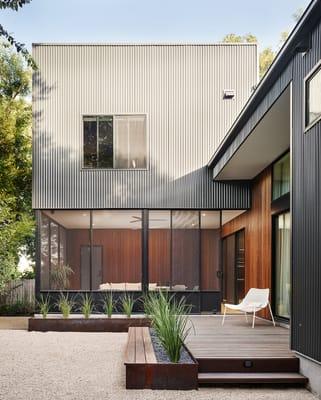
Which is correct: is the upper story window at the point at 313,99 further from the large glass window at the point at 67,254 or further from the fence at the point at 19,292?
the fence at the point at 19,292

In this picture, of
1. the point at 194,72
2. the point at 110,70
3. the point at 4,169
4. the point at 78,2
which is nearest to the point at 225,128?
the point at 194,72

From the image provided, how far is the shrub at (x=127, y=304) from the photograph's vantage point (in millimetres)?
11906

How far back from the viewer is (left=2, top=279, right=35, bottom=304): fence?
16.8 meters

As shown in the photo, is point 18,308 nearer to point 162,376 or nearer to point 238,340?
point 238,340

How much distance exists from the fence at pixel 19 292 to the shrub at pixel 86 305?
4.31 metres

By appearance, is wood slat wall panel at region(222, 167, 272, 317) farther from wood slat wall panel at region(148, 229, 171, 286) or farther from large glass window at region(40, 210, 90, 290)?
large glass window at region(40, 210, 90, 290)

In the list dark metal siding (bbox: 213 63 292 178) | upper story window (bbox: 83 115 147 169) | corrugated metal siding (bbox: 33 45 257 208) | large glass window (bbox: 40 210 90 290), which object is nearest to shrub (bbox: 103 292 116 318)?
large glass window (bbox: 40 210 90 290)

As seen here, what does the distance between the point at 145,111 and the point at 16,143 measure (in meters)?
5.97

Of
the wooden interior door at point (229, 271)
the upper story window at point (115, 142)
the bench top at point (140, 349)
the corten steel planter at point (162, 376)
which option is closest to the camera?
the corten steel planter at point (162, 376)

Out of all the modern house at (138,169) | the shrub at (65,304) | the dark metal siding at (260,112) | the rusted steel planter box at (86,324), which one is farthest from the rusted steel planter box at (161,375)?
the modern house at (138,169)

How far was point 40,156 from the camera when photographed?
13047 mm

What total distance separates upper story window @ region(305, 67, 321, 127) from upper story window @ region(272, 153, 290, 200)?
358cm

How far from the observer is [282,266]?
10.4 metres

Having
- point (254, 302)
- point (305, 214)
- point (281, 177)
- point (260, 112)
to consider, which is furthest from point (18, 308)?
point (305, 214)
